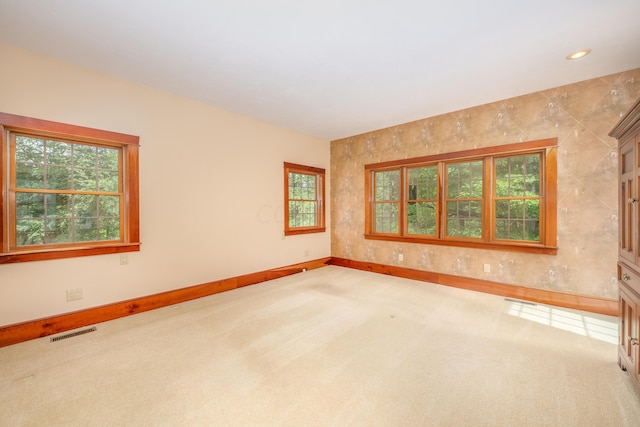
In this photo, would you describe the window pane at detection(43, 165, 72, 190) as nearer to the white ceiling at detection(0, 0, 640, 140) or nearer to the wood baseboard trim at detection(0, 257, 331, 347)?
the white ceiling at detection(0, 0, 640, 140)

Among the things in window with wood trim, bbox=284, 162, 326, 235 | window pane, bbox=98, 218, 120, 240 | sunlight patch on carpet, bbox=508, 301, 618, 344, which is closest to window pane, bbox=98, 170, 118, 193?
window pane, bbox=98, 218, 120, 240

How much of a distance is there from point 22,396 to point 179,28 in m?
2.94

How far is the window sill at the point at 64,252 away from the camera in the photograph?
7.77ft

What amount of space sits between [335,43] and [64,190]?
3167 millimetres

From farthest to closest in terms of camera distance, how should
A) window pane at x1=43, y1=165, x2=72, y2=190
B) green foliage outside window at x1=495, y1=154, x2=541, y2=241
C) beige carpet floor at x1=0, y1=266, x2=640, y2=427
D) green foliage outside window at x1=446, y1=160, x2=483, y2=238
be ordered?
green foliage outside window at x1=446, y1=160, x2=483, y2=238
green foliage outside window at x1=495, y1=154, x2=541, y2=241
window pane at x1=43, y1=165, x2=72, y2=190
beige carpet floor at x1=0, y1=266, x2=640, y2=427

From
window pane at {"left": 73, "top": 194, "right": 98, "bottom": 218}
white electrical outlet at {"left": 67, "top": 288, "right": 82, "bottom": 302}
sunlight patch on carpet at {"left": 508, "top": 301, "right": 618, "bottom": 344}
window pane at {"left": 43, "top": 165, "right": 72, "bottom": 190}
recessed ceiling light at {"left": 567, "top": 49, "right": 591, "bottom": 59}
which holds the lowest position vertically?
sunlight patch on carpet at {"left": 508, "top": 301, "right": 618, "bottom": 344}

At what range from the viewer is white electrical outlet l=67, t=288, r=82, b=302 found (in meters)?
2.65

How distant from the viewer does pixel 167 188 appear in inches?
132

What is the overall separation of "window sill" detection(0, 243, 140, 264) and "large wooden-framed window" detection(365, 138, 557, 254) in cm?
392

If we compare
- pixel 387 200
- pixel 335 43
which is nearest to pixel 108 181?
pixel 335 43

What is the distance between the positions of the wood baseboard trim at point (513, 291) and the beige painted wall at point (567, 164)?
8cm

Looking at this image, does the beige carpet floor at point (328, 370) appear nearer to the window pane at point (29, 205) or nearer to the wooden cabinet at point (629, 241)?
the wooden cabinet at point (629, 241)

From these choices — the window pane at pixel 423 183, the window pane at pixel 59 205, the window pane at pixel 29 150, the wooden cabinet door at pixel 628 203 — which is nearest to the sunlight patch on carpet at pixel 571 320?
the wooden cabinet door at pixel 628 203

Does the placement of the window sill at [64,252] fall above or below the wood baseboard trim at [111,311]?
above
